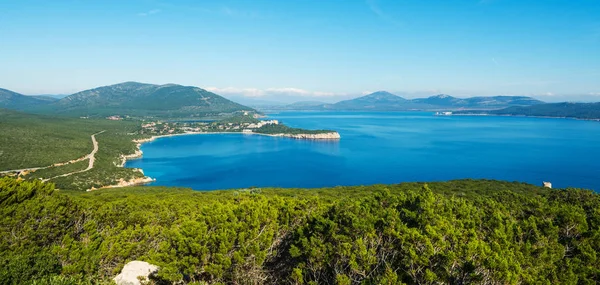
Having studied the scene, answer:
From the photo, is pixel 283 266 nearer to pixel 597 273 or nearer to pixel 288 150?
pixel 597 273

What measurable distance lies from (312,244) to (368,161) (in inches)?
2478

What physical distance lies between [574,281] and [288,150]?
3196 inches

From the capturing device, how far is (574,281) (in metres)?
8.05

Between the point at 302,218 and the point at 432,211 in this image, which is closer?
the point at 432,211

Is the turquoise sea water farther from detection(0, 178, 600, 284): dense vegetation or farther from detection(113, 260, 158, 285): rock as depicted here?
detection(113, 260, 158, 285): rock

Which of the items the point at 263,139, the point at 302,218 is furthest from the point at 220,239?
the point at 263,139

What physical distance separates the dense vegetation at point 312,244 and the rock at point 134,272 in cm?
38

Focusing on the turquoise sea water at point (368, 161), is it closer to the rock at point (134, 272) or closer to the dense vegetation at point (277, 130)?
the dense vegetation at point (277, 130)

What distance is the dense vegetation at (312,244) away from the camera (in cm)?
814

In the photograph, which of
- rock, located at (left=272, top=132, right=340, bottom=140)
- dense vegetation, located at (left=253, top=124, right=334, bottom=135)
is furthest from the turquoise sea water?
dense vegetation, located at (left=253, top=124, right=334, bottom=135)

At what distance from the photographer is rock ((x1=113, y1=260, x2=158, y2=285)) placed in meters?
8.94

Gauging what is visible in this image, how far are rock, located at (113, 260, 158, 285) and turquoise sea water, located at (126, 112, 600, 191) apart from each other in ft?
142

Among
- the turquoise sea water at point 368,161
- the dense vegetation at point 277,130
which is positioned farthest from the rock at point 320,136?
the turquoise sea water at point 368,161

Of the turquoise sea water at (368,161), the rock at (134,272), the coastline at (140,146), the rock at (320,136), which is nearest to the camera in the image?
the rock at (134,272)
